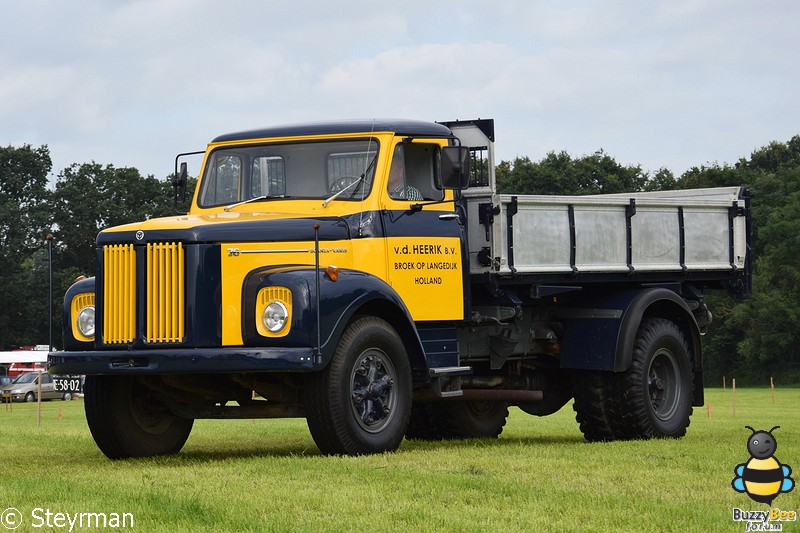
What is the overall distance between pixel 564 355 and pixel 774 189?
77113 mm

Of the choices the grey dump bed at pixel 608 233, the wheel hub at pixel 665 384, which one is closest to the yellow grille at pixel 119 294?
the grey dump bed at pixel 608 233

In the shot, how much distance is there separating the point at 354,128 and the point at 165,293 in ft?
9.17

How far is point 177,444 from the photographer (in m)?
14.8

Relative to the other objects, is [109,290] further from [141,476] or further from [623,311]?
[623,311]

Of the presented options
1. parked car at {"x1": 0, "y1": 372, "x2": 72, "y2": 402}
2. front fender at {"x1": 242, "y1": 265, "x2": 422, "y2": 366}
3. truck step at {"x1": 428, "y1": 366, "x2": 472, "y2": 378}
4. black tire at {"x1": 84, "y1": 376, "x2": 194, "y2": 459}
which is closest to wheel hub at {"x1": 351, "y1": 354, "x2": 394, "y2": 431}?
front fender at {"x1": 242, "y1": 265, "x2": 422, "y2": 366}

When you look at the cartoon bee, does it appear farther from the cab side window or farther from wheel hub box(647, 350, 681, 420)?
wheel hub box(647, 350, 681, 420)

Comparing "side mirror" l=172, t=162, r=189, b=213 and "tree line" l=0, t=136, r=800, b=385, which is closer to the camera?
"side mirror" l=172, t=162, r=189, b=213

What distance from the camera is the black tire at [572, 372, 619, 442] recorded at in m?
16.7

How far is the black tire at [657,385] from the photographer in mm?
16625

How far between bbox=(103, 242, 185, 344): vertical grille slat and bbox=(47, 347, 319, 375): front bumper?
0.18m

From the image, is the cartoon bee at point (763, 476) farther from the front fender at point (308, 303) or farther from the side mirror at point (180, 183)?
the side mirror at point (180, 183)

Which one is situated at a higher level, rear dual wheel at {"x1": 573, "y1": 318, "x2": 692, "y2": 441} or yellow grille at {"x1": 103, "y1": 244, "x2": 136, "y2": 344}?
yellow grille at {"x1": 103, "y1": 244, "x2": 136, "y2": 344}

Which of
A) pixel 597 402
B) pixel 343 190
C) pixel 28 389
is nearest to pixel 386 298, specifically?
pixel 343 190

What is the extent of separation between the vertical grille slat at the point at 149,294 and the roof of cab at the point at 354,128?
94.9 inches
